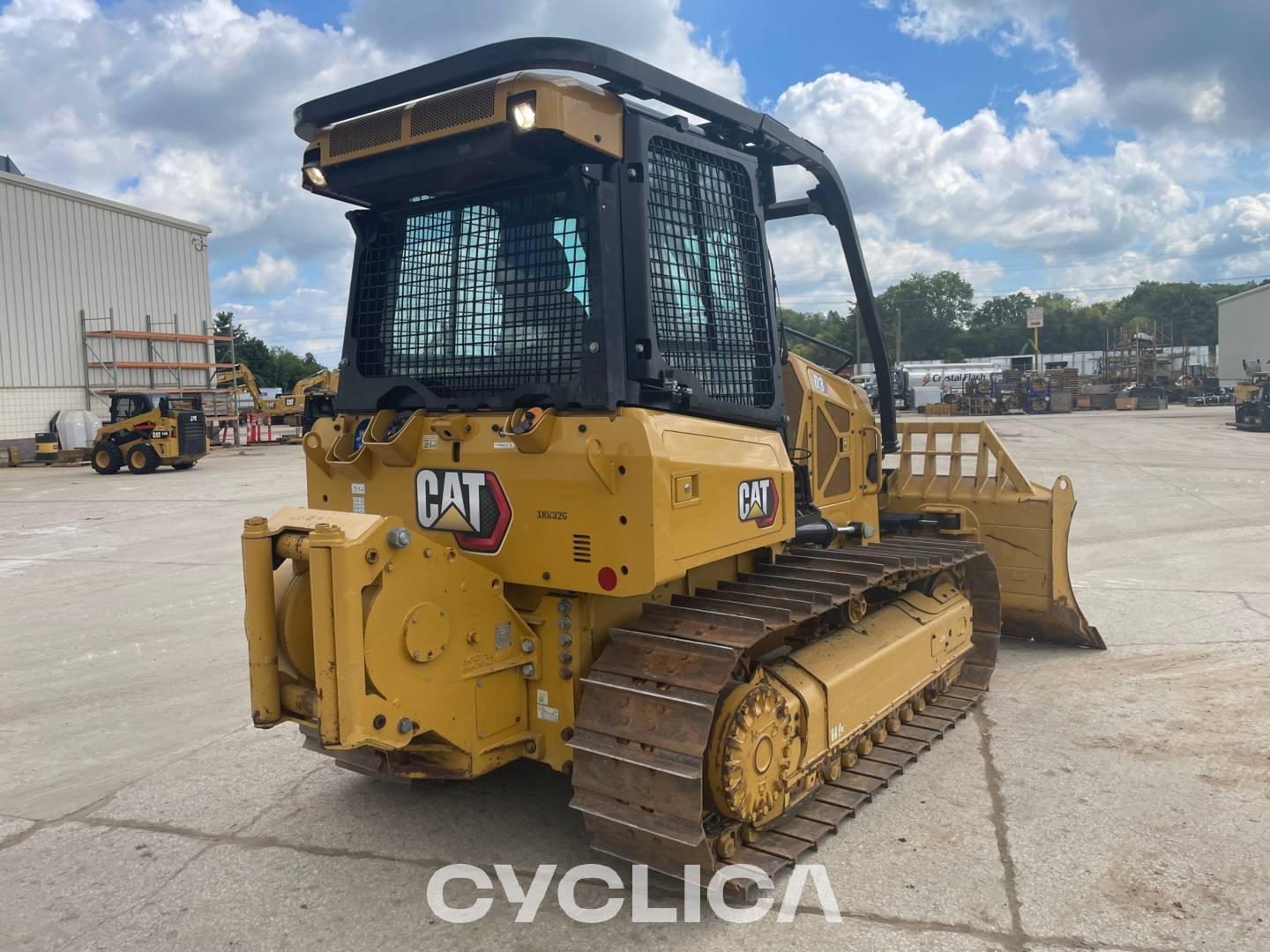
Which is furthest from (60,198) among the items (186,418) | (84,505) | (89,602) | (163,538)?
(89,602)

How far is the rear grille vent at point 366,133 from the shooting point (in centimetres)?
378

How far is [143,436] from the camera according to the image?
23.8m

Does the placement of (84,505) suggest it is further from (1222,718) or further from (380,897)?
(1222,718)

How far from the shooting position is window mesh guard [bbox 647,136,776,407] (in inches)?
151

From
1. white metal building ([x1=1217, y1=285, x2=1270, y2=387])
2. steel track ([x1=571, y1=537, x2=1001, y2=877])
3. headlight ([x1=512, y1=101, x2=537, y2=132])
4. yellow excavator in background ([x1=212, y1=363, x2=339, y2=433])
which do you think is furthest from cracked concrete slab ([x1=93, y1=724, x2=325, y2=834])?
white metal building ([x1=1217, y1=285, x2=1270, y2=387])

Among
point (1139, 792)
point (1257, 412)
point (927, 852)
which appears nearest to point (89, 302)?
Answer: point (927, 852)

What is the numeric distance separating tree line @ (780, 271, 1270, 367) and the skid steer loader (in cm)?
8914

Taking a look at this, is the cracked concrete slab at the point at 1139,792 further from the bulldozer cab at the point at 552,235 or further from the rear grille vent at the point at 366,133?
the rear grille vent at the point at 366,133

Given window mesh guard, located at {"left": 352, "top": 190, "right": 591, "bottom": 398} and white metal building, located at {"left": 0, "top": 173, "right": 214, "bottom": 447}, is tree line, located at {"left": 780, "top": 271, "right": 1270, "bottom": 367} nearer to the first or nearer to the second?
white metal building, located at {"left": 0, "top": 173, "right": 214, "bottom": 447}

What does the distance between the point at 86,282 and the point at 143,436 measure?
10662mm

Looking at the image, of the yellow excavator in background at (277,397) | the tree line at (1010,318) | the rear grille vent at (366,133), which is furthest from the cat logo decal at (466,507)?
the tree line at (1010,318)

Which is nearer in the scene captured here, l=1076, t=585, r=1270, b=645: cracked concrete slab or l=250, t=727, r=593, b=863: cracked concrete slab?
l=250, t=727, r=593, b=863: cracked concrete slab

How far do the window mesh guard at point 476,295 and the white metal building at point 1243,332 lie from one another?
194 feet

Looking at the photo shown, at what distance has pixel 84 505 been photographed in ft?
55.3
